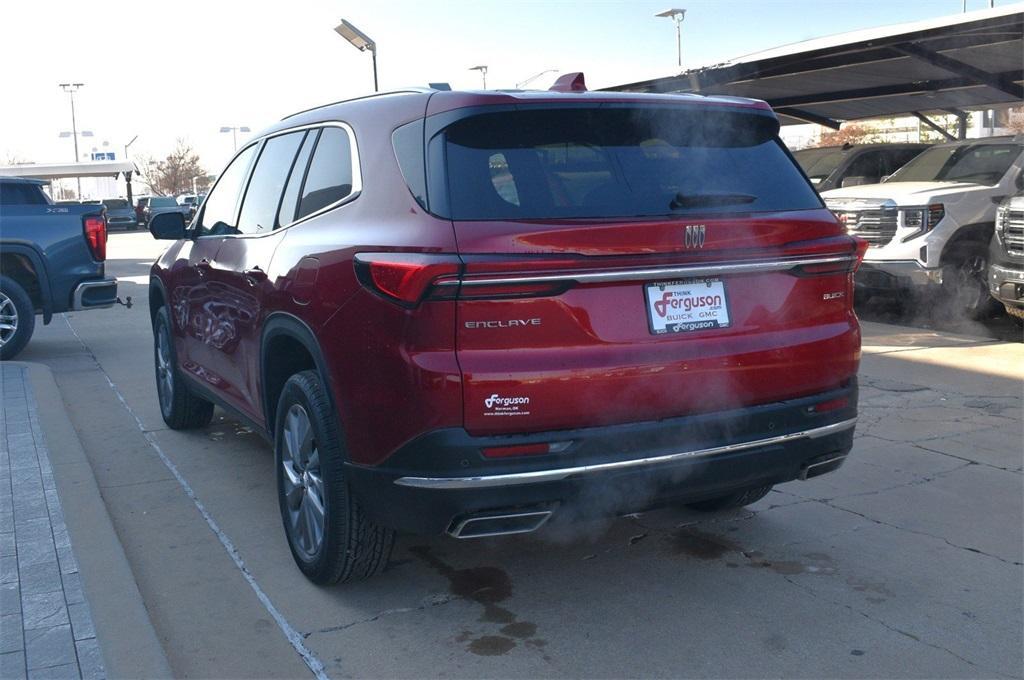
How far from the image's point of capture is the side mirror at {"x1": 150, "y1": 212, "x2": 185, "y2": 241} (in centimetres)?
570

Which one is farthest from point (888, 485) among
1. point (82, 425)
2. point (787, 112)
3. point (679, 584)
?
point (787, 112)

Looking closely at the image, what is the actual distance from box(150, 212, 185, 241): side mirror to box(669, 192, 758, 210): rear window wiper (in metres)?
3.19

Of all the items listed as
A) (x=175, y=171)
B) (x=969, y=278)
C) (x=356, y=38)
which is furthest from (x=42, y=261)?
(x=175, y=171)

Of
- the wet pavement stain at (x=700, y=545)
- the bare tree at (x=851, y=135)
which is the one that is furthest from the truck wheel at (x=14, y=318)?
the bare tree at (x=851, y=135)

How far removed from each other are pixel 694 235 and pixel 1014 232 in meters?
6.71

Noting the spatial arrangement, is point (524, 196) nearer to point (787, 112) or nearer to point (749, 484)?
point (749, 484)

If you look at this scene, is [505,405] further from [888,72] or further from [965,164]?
[888,72]

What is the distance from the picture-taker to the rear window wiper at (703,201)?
12.0ft

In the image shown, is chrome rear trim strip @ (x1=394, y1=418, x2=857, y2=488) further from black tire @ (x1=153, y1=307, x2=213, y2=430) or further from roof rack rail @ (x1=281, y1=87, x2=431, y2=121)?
black tire @ (x1=153, y1=307, x2=213, y2=430)

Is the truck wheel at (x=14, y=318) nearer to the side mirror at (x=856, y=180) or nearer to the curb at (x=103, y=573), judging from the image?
the curb at (x=103, y=573)

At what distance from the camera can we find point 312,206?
4.32 meters

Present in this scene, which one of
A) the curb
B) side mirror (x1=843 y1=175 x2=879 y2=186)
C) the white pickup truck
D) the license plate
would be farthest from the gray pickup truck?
side mirror (x1=843 y1=175 x2=879 y2=186)

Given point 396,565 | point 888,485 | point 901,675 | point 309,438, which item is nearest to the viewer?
point 901,675

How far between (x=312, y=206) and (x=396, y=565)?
1.55 meters
